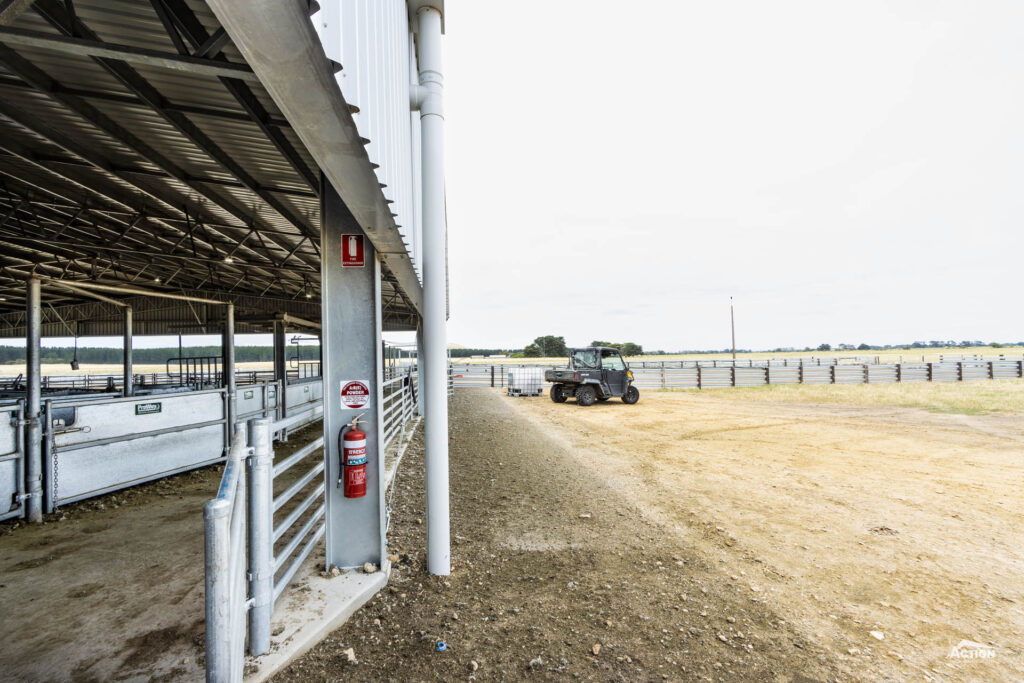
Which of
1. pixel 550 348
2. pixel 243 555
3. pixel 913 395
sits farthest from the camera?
pixel 550 348

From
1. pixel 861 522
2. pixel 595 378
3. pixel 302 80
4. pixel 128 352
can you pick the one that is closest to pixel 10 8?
pixel 302 80

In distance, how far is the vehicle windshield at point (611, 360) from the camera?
16625 mm

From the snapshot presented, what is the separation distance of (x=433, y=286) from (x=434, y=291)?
0.15 ft

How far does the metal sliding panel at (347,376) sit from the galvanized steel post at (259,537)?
1.02 metres

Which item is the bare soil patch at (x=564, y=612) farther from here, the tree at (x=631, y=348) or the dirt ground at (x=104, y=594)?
the tree at (x=631, y=348)

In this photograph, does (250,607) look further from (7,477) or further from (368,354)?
(7,477)

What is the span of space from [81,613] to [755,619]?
4.97 m

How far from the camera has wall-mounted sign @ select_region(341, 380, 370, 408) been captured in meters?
3.80

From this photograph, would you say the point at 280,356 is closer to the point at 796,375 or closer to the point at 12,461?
the point at 12,461

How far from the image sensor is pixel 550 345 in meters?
75.6

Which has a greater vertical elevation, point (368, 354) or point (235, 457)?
point (368, 354)

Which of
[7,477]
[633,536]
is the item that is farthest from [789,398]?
[7,477]

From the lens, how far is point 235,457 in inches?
94.7

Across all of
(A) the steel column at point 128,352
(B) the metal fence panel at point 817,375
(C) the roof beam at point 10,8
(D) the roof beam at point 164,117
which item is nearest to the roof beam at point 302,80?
(C) the roof beam at point 10,8
